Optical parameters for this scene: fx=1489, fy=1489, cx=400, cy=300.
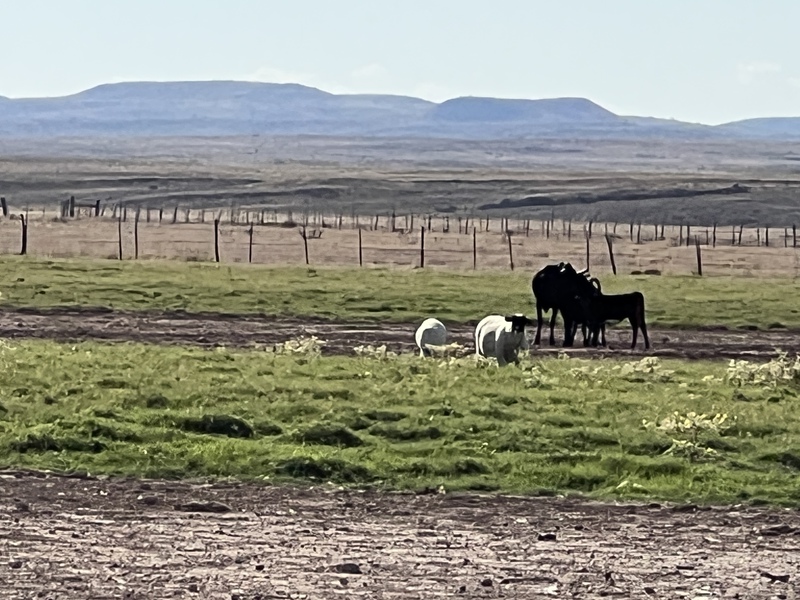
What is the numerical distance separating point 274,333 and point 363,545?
16669 millimetres

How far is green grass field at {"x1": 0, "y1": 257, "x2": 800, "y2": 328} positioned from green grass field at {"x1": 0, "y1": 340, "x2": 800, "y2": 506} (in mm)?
11035

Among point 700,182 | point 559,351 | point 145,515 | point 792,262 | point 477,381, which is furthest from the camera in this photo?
point 700,182

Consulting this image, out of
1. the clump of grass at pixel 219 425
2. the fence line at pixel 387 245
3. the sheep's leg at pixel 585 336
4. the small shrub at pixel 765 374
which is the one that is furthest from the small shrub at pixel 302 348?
the fence line at pixel 387 245

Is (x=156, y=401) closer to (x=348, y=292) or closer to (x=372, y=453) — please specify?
(x=372, y=453)

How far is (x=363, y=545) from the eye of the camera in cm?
1006

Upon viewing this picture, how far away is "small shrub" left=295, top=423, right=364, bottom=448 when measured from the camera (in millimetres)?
14031

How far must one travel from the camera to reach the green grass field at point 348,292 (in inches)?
1216

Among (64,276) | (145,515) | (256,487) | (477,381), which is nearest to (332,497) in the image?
(256,487)

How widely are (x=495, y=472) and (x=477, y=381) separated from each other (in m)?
5.38

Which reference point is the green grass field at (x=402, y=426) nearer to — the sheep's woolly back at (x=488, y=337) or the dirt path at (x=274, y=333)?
the sheep's woolly back at (x=488, y=337)

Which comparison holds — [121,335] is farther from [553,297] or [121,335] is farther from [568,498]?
[568,498]

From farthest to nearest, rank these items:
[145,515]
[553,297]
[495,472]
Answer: [553,297] < [495,472] < [145,515]

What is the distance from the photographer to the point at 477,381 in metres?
18.3

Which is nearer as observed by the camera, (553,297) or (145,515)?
(145,515)
